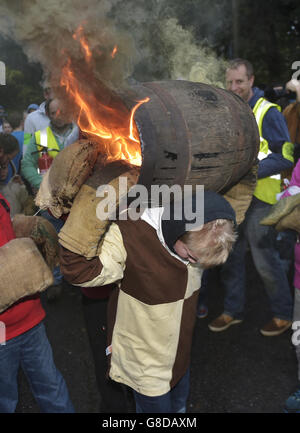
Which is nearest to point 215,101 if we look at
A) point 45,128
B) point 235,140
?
point 235,140

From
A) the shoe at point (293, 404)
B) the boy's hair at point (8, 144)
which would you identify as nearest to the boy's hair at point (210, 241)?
the shoe at point (293, 404)

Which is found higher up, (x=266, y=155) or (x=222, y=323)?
(x=266, y=155)

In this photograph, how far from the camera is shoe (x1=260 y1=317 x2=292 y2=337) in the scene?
370cm

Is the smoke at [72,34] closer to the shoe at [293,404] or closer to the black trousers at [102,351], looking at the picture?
the black trousers at [102,351]

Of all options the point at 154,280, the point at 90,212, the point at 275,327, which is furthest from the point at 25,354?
the point at 275,327

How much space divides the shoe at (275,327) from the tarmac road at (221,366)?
0.16 feet

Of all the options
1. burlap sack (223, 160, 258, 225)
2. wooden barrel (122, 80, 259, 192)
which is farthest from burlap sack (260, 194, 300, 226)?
wooden barrel (122, 80, 259, 192)

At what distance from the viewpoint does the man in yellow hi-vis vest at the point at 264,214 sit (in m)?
3.45

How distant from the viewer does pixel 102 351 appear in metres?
2.56

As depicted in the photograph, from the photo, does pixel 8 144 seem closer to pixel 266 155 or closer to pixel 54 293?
pixel 54 293

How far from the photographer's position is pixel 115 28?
1.42 meters

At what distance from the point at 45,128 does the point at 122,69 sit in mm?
3449

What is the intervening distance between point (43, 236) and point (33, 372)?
0.87 metres
